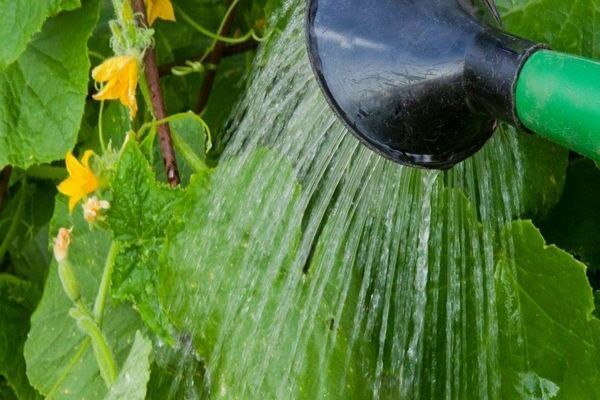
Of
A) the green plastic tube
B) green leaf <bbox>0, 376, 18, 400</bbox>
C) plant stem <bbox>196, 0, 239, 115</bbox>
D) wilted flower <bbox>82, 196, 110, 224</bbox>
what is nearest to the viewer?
the green plastic tube

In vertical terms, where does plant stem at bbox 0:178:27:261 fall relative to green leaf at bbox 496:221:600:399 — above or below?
below

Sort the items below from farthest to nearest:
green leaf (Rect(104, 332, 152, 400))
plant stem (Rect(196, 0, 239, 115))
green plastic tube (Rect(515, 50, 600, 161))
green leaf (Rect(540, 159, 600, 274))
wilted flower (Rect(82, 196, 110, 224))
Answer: plant stem (Rect(196, 0, 239, 115))
green leaf (Rect(540, 159, 600, 274))
wilted flower (Rect(82, 196, 110, 224))
green leaf (Rect(104, 332, 152, 400))
green plastic tube (Rect(515, 50, 600, 161))

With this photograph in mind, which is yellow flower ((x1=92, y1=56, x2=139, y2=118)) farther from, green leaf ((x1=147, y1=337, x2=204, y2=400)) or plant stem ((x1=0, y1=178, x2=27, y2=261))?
plant stem ((x1=0, y1=178, x2=27, y2=261))

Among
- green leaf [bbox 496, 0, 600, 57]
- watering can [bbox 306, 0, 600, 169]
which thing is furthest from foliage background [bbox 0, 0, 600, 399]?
watering can [bbox 306, 0, 600, 169]

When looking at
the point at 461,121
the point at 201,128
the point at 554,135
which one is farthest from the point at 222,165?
the point at 554,135

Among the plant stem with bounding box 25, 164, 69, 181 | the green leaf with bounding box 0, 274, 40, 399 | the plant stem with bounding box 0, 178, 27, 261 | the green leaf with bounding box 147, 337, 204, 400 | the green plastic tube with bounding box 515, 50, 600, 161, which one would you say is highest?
the green plastic tube with bounding box 515, 50, 600, 161

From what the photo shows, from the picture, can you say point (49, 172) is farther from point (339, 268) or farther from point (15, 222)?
point (339, 268)

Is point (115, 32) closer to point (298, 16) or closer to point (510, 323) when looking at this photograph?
point (298, 16)

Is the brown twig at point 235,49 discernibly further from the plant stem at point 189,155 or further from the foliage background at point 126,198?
the plant stem at point 189,155
